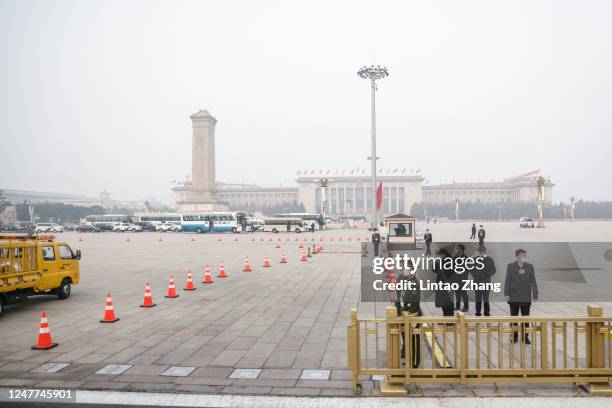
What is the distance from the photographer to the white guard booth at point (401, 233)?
2539 cm

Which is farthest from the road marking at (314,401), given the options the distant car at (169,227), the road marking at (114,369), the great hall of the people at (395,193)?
the great hall of the people at (395,193)

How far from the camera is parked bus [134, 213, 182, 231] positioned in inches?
2613

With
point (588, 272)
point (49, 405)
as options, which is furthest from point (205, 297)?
point (588, 272)

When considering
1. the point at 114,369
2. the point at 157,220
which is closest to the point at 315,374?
the point at 114,369

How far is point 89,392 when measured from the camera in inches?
256

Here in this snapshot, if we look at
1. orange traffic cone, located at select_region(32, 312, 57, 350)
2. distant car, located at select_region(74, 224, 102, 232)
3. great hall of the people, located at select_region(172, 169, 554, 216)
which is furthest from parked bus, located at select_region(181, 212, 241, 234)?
great hall of the people, located at select_region(172, 169, 554, 216)

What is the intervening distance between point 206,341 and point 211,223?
1981 inches

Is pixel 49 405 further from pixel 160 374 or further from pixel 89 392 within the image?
pixel 160 374

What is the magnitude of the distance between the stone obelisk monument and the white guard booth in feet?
226

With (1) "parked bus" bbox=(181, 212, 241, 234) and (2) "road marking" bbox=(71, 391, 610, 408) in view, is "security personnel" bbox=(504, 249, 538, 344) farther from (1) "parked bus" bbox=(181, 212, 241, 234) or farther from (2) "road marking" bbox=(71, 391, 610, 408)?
(1) "parked bus" bbox=(181, 212, 241, 234)

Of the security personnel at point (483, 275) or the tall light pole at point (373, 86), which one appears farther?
the tall light pole at point (373, 86)

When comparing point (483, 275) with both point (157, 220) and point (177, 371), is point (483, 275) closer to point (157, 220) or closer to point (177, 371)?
point (177, 371)

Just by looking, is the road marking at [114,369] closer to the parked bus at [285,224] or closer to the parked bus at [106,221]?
the parked bus at [285,224]

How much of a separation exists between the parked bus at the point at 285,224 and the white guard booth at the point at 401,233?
109ft
